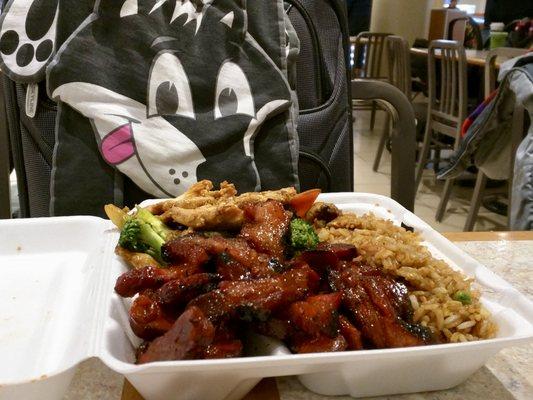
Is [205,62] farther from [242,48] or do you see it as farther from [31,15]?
[31,15]

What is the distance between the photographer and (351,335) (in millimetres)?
632

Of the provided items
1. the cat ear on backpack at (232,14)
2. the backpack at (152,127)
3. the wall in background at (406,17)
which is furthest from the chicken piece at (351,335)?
the wall in background at (406,17)

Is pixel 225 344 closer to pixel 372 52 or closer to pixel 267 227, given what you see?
pixel 267 227

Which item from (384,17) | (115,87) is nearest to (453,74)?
(115,87)

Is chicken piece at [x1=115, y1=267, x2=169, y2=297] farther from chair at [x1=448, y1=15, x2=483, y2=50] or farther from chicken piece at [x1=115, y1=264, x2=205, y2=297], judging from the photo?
chair at [x1=448, y1=15, x2=483, y2=50]

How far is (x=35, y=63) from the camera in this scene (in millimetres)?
1172

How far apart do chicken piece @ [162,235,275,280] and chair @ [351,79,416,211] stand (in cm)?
72

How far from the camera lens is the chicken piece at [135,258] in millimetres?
767

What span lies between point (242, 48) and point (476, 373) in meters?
0.88

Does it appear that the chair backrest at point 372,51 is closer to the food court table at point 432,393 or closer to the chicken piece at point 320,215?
the chicken piece at point 320,215

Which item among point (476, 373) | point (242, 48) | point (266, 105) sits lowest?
point (476, 373)

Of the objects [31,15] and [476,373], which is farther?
[31,15]

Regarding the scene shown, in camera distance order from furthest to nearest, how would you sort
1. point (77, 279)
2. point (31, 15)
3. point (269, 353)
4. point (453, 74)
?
point (453, 74)
point (31, 15)
point (77, 279)
point (269, 353)

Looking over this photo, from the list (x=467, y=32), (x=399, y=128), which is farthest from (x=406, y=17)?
(x=399, y=128)
